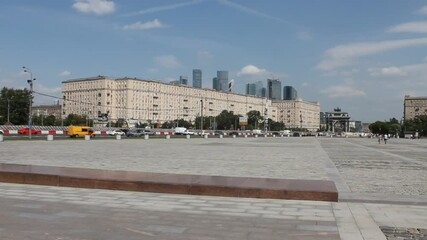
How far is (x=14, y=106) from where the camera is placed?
117750mm

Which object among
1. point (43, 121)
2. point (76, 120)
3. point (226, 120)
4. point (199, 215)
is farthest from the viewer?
point (226, 120)

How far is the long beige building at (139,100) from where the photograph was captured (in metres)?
125

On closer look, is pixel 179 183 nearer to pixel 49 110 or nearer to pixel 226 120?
pixel 226 120

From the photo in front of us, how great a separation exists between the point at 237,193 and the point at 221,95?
499 ft

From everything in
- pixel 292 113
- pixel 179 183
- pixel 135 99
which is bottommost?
pixel 179 183

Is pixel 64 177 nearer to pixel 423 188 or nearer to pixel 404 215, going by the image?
pixel 404 215

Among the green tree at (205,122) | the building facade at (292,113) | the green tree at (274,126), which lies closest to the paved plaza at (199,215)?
the green tree at (205,122)

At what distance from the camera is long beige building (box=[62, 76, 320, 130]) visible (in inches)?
4926

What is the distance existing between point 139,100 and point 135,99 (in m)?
1.35

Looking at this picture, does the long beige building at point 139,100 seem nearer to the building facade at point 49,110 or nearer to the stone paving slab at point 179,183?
the building facade at point 49,110

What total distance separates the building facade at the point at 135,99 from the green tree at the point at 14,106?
36.0ft

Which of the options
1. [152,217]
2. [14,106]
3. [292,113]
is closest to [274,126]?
[292,113]

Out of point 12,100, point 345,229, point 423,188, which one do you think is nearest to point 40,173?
point 345,229

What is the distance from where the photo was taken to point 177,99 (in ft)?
468
